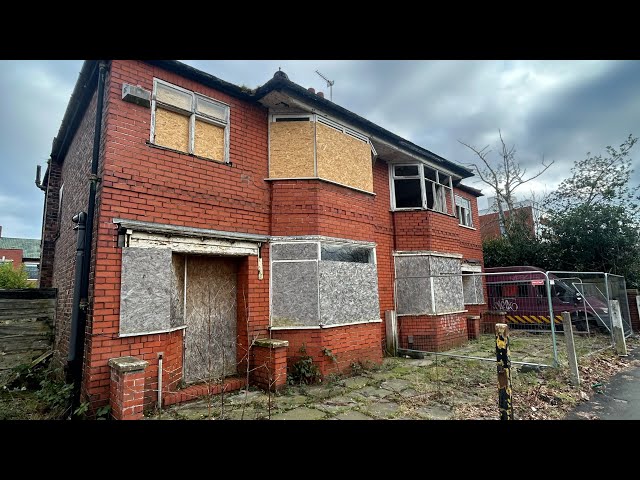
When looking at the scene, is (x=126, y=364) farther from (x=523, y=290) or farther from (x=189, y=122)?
(x=523, y=290)

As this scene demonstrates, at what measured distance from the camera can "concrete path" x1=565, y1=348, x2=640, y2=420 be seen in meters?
4.77

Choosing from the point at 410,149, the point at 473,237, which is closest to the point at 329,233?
the point at 410,149

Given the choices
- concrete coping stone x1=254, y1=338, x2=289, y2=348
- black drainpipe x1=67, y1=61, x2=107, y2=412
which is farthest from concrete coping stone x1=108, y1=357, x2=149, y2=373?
concrete coping stone x1=254, y1=338, x2=289, y2=348

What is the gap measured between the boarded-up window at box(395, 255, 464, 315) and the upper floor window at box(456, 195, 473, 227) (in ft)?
15.4

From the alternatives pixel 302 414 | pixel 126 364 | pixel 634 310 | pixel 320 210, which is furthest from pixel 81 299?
pixel 634 310

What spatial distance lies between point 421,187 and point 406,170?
855 mm

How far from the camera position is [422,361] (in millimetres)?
8344

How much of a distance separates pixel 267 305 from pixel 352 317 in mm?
1924

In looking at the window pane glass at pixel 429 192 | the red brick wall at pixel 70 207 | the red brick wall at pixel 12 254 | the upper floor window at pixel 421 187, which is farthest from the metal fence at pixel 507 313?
the red brick wall at pixel 12 254

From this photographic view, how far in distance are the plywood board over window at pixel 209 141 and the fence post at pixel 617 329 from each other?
10.2 m

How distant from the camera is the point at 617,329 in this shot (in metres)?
8.49

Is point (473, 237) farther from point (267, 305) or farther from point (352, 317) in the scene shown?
point (267, 305)

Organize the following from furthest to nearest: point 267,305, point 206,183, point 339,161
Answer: point 339,161 → point 267,305 → point 206,183

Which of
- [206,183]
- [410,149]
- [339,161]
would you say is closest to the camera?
[206,183]
